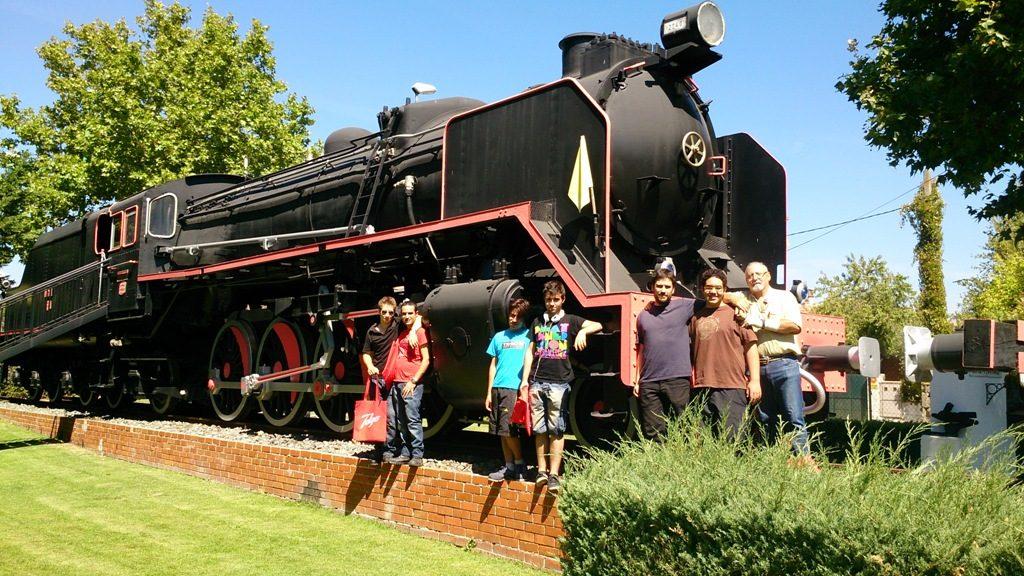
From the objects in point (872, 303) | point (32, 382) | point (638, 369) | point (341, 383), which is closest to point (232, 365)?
point (341, 383)

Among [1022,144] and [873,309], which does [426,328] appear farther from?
[873,309]

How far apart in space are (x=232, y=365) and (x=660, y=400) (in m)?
7.68

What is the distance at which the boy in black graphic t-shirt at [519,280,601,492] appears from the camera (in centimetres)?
537

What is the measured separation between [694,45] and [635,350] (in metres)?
3.31

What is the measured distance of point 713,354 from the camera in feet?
16.6

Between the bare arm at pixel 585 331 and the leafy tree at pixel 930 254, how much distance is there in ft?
69.4

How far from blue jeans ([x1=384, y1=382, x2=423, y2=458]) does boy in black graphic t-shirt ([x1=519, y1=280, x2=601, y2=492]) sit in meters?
1.38

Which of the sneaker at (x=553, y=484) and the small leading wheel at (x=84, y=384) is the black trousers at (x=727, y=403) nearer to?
the sneaker at (x=553, y=484)

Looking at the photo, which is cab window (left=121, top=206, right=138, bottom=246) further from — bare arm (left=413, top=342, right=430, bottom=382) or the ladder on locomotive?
bare arm (left=413, top=342, right=430, bottom=382)

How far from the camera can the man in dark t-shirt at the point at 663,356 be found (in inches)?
198

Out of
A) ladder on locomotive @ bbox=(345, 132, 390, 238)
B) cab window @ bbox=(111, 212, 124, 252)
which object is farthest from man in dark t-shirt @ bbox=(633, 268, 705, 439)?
cab window @ bbox=(111, 212, 124, 252)

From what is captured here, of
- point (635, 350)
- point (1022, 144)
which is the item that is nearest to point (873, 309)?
point (1022, 144)

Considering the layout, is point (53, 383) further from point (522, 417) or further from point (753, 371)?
point (753, 371)

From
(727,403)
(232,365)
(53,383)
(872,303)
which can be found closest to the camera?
(727,403)
